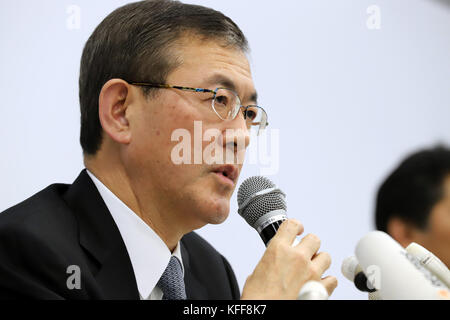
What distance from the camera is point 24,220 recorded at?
1.16m

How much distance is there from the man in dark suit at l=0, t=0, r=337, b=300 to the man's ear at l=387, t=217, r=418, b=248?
3.93 feet

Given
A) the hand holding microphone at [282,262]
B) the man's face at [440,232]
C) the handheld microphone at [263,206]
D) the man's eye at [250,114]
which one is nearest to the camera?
the hand holding microphone at [282,262]

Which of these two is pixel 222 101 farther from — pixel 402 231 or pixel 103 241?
pixel 402 231

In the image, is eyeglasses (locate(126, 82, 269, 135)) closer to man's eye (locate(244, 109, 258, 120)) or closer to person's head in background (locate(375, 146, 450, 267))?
man's eye (locate(244, 109, 258, 120))

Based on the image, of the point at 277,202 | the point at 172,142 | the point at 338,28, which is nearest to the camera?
the point at 277,202

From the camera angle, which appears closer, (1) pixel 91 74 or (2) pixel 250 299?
(2) pixel 250 299

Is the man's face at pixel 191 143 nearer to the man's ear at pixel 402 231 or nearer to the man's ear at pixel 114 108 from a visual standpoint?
the man's ear at pixel 114 108

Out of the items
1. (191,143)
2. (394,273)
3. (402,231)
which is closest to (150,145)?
(191,143)

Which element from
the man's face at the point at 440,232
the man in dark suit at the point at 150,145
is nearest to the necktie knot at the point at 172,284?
the man in dark suit at the point at 150,145

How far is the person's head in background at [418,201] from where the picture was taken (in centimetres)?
229
